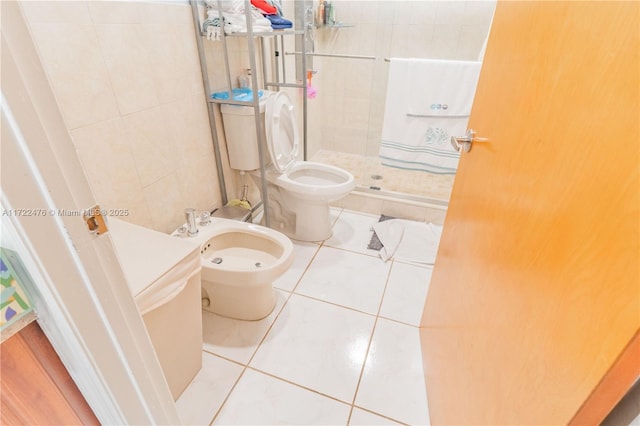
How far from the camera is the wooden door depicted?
38cm

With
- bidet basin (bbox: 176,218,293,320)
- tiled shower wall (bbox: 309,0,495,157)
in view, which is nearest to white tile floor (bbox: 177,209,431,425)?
bidet basin (bbox: 176,218,293,320)

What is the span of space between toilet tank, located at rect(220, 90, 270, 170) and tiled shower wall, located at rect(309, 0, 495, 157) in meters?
0.99

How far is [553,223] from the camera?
51 cm

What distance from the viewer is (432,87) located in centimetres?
193

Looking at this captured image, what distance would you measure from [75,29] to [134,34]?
0.21m

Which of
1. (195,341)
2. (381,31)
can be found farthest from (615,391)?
(381,31)

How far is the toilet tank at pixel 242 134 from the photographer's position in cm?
163

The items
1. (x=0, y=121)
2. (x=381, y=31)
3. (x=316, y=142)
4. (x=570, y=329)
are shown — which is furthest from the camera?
(x=316, y=142)

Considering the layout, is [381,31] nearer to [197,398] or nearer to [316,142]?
[316,142]

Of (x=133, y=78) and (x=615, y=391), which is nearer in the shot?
(x=615, y=391)

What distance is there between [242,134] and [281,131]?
25 cm

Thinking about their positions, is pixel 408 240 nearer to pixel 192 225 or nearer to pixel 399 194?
pixel 399 194

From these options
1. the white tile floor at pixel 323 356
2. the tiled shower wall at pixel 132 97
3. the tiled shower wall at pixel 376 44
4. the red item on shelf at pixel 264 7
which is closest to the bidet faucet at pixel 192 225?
the tiled shower wall at pixel 132 97

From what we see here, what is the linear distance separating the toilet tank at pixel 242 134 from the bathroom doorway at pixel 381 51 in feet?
3.07
